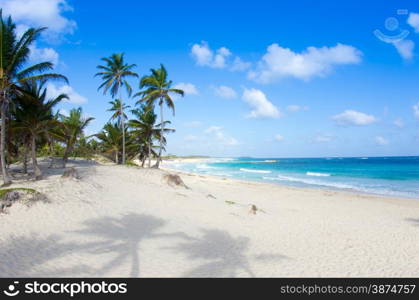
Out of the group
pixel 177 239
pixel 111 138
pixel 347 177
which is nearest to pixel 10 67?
pixel 177 239

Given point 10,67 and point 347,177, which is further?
point 347,177

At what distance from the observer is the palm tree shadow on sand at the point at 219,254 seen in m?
5.36

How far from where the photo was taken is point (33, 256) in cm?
528

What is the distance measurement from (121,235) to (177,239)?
1667 millimetres

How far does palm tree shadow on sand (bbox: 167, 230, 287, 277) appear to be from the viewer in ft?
17.6

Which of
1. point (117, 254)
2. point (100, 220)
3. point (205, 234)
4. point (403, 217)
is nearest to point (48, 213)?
point (100, 220)

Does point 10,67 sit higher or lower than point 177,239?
higher

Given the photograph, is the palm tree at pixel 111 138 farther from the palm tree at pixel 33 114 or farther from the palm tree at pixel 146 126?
the palm tree at pixel 33 114

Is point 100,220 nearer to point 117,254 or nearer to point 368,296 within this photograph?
point 117,254

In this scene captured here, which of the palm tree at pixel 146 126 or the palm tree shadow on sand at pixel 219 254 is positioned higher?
the palm tree at pixel 146 126

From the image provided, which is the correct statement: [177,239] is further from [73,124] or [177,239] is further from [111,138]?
[111,138]

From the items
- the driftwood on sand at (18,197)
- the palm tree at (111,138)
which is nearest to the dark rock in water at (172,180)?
the driftwood on sand at (18,197)

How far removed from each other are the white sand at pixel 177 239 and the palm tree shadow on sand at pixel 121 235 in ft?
0.08

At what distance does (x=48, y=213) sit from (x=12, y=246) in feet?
6.65
